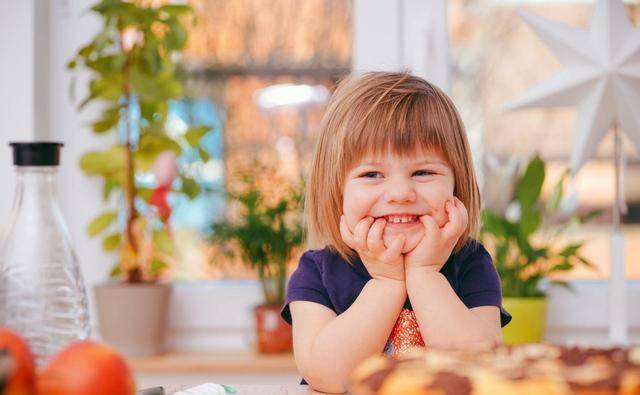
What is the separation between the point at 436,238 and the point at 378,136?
14 cm

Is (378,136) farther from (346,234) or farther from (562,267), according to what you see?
(562,267)

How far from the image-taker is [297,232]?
1771 mm

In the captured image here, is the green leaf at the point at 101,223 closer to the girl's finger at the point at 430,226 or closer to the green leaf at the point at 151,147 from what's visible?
the green leaf at the point at 151,147

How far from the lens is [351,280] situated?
1.01 metres

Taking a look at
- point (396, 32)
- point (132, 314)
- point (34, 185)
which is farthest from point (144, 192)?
point (34, 185)

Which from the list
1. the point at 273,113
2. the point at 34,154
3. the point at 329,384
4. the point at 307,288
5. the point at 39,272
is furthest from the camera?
the point at 273,113

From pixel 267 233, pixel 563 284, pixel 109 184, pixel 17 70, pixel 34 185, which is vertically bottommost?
pixel 563 284

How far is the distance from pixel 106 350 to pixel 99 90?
1.37m

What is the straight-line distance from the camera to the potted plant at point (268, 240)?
69.0 inches

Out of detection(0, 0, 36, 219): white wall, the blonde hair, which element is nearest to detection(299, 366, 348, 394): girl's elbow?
the blonde hair

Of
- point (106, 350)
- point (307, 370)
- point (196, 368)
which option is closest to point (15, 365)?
point (106, 350)

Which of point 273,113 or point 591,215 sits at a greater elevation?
point 273,113

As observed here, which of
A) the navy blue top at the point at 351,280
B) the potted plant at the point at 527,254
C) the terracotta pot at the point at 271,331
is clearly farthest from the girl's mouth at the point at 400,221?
the terracotta pot at the point at 271,331

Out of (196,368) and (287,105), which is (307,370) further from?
(287,105)
